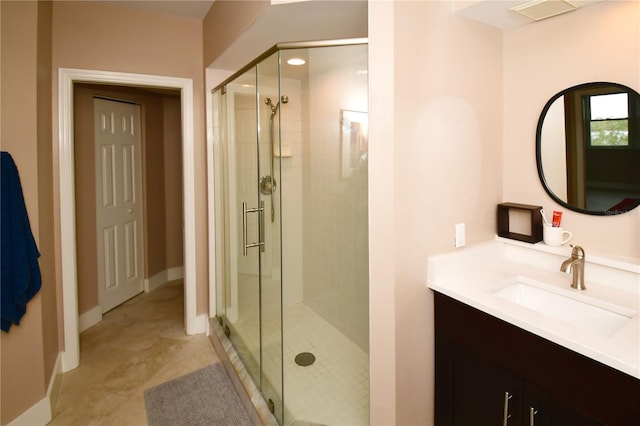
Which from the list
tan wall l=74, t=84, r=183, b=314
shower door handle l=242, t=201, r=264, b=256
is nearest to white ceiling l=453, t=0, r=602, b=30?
shower door handle l=242, t=201, r=264, b=256

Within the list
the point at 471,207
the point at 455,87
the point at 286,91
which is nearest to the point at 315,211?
the point at 286,91

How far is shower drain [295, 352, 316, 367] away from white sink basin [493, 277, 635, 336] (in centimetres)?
125

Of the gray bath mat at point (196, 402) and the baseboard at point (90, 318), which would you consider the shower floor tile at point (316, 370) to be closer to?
the gray bath mat at point (196, 402)

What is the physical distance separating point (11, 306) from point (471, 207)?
2.51 meters

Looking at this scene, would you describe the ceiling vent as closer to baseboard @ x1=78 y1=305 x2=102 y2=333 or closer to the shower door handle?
the shower door handle

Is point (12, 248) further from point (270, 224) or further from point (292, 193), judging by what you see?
point (292, 193)

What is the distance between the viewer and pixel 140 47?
2.84 metres

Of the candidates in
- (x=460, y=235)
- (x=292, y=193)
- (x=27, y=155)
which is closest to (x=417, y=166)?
(x=460, y=235)

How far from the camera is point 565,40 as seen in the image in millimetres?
1727

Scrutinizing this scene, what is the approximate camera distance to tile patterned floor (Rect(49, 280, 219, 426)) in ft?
7.30

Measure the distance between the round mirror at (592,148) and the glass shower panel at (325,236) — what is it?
97 cm

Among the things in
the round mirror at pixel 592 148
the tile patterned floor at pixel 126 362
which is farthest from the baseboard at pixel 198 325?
the round mirror at pixel 592 148

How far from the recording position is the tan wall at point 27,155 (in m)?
1.90

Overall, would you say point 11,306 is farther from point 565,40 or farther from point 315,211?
point 565,40
